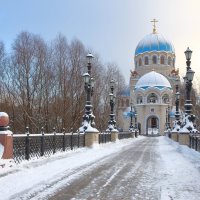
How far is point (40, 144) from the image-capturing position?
51.7 ft

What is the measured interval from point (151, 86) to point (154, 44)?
45.2ft

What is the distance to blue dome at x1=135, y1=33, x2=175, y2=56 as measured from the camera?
96.9 m

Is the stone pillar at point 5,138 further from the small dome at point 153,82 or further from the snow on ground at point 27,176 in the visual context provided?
the small dome at point 153,82

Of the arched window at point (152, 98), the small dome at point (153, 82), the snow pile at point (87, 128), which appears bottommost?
the snow pile at point (87, 128)

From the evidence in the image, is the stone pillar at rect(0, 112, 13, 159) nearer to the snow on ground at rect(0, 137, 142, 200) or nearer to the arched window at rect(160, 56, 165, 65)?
the snow on ground at rect(0, 137, 142, 200)

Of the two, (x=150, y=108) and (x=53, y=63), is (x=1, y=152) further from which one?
(x=150, y=108)

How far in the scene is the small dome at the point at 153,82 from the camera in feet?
295

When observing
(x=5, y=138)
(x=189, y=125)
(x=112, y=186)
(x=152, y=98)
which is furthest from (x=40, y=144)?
(x=152, y=98)

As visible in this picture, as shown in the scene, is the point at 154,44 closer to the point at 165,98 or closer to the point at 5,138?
the point at 165,98

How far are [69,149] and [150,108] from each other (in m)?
72.3

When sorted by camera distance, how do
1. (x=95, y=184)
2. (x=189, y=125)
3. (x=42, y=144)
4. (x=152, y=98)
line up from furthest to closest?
1. (x=152, y=98)
2. (x=189, y=125)
3. (x=42, y=144)
4. (x=95, y=184)

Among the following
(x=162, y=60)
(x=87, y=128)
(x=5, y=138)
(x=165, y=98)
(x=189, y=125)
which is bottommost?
(x=5, y=138)

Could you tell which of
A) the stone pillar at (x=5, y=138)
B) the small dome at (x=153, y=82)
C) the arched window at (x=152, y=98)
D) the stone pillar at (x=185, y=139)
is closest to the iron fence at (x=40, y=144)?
the stone pillar at (x=5, y=138)

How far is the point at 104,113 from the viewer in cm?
5509
